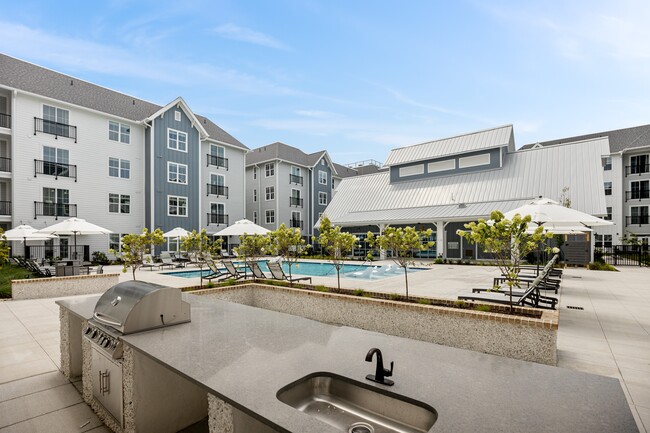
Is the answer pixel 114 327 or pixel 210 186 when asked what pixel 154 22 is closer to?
pixel 114 327

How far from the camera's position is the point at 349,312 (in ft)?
24.0

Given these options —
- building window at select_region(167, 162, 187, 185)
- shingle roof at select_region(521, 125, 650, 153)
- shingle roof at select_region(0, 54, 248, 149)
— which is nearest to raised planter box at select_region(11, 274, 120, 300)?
shingle roof at select_region(0, 54, 248, 149)

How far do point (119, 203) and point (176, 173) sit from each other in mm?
4841

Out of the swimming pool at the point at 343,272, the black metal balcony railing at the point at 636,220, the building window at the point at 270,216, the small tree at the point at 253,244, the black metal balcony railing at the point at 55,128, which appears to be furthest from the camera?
the building window at the point at 270,216

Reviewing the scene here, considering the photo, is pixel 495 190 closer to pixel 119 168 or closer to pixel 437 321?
pixel 437 321

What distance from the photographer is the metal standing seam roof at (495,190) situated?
74.2 ft

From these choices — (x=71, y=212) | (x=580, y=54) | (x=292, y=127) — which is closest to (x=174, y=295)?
(x=580, y=54)

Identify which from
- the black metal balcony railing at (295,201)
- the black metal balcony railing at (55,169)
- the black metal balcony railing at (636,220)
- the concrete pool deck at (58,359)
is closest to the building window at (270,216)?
the black metal balcony railing at (295,201)

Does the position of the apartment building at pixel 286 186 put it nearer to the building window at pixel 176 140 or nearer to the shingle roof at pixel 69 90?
the building window at pixel 176 140

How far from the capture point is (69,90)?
2338cm

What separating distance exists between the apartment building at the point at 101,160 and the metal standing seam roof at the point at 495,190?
513 inches

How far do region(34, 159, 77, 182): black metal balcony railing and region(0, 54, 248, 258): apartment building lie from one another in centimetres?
5

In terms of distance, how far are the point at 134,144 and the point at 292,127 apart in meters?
18.0

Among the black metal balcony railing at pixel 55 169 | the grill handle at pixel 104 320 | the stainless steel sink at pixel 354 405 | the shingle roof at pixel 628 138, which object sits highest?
the shingle roof at pixel 628 138
